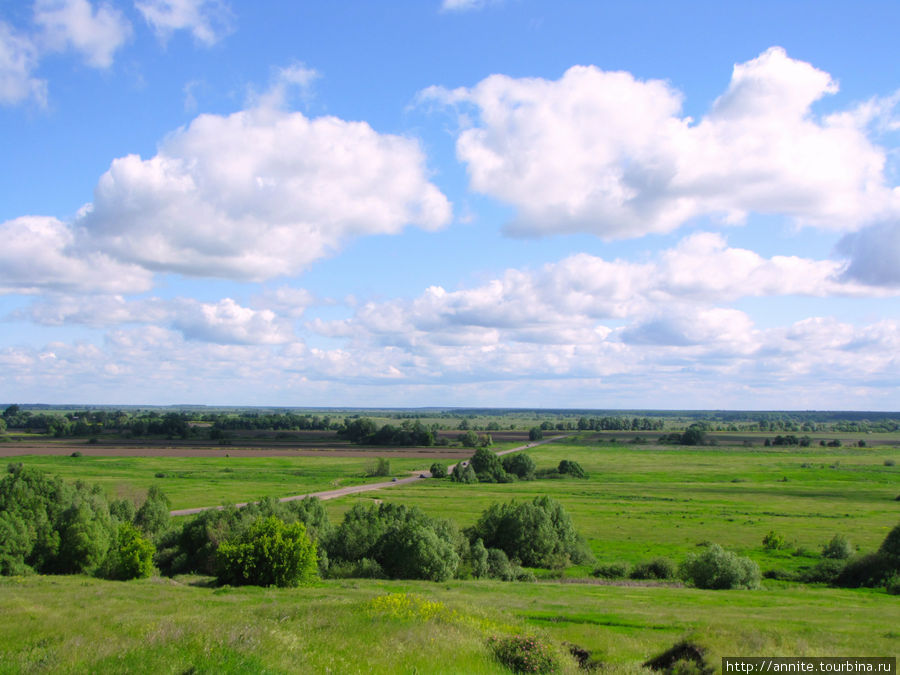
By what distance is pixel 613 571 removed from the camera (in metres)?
46.5

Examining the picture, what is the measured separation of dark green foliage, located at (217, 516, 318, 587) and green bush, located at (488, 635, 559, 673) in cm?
2365

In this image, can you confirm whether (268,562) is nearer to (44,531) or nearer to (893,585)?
(44,531)

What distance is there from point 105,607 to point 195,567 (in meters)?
22.2

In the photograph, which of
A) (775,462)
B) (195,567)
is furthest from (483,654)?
(775,462)

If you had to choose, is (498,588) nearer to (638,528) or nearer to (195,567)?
(195,567)

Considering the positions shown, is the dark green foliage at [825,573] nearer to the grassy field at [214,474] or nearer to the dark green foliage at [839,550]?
the dark green foliage at [839,550]

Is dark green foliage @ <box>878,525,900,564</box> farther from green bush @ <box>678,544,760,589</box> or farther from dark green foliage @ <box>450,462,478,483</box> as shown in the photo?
dark green foliage @ <box>450,462,478,483</box>

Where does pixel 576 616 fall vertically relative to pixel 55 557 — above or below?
above

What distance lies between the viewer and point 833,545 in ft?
159

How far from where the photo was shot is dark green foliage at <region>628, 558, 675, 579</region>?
44.7 meters

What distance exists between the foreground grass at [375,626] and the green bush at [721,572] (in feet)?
10.3

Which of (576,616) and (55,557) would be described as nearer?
(576,616)

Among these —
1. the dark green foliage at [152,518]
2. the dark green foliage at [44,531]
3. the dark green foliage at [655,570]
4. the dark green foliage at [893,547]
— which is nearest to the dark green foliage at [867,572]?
the dark green foliage at [893,547]

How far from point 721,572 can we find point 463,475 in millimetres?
71017
